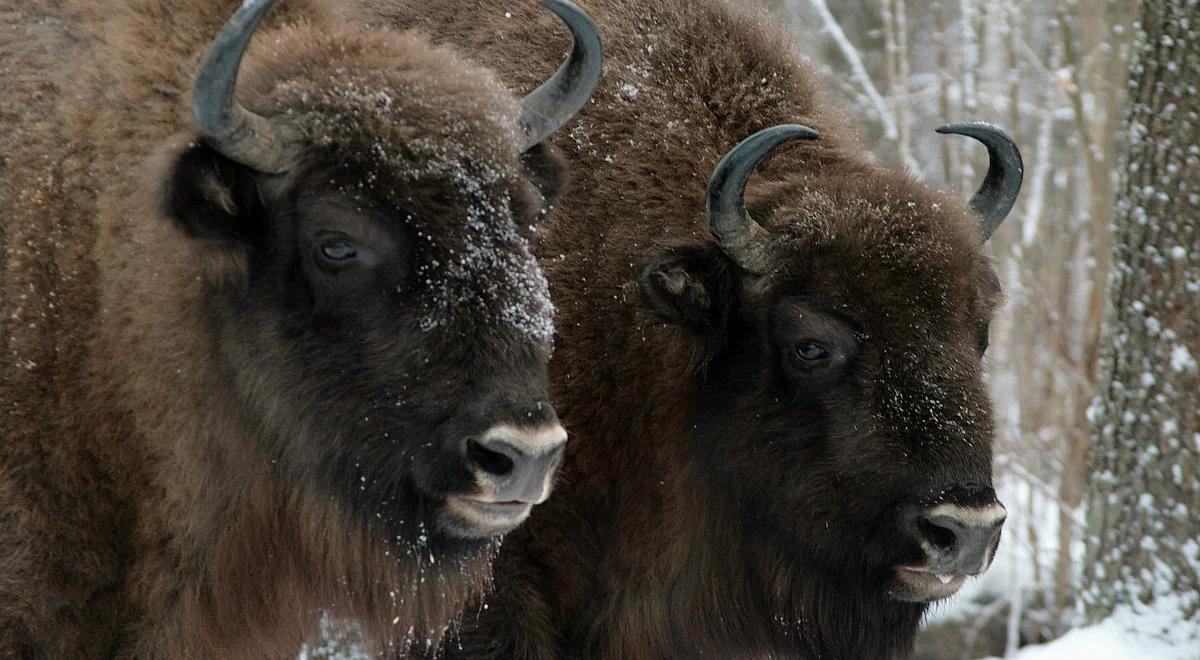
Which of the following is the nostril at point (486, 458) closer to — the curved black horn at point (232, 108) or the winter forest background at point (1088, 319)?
the curved black horn at point (232, 108)

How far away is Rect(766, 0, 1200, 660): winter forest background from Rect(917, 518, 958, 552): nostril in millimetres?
1232

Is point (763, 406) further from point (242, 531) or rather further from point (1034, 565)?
point (1034, 565)

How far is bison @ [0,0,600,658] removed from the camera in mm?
4258

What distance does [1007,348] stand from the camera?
39.7 feet

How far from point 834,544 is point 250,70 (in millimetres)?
2701

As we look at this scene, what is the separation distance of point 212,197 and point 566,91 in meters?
1.32

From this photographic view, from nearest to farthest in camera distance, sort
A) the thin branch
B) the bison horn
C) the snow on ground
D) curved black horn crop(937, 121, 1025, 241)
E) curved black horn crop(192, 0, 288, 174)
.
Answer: curved black horn crop(192, 0, 288, 174) → the bison horn → curved black horn crop(937, 121, 1025, 241) → the snow on ground → the thin branch

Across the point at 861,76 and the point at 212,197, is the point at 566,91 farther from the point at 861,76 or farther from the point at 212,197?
the point at 861,76

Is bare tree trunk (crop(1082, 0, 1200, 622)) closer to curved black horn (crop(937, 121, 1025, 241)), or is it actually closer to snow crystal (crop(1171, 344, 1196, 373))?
snow crystal (crop(1171, 344, 1196, 373))

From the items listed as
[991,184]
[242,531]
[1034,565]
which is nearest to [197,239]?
[242,531]

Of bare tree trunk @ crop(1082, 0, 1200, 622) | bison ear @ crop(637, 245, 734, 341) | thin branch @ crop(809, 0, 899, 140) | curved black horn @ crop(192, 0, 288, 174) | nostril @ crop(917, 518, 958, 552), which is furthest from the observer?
thin branch @ crop(809, 0, 899, 140)

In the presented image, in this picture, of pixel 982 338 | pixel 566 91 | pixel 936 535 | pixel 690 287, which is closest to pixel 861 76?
pixel 982 338

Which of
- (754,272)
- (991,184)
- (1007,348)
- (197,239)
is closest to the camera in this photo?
(197,239)

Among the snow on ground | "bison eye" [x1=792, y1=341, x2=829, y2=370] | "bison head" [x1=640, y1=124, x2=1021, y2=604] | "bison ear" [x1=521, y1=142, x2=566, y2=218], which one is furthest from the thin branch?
"bison ear" [x1=521, y1=142, x2=566, y2=218]
